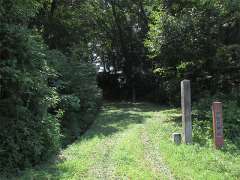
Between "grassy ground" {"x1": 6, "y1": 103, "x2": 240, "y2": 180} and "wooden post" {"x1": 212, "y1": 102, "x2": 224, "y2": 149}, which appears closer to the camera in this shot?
"grassy ground" {"x1": 6, "y1": 103, "x2": 240, "y2": 180}

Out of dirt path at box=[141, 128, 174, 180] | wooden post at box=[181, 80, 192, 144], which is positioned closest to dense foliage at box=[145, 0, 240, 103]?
wooden post at box=[181, 80, 192, 144]

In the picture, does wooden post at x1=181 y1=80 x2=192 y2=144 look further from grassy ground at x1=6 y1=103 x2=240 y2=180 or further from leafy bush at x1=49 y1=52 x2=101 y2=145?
leafy bush at x1=49 y1=52 x2=101 y2=145

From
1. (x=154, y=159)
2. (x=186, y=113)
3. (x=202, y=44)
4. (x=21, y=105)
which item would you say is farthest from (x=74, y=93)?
(x=154, y=159)

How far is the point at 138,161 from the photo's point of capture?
409 inches

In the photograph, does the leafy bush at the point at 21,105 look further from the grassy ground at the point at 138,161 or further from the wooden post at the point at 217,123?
the wooden post at the point at 217,123

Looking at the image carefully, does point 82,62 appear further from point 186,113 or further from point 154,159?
point 154,159

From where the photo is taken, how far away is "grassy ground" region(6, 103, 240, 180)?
9023 mm

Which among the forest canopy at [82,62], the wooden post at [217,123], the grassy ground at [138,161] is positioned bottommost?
the grassy ground at [138,161]

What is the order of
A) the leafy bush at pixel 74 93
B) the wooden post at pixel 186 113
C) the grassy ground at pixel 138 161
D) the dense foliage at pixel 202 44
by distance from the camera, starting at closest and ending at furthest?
the grassy ground at pixel 138 161 → the wooden post at pixel 186 113 → the leafy bush at pixel 74 93 → the dense foliage at pixel 202 44

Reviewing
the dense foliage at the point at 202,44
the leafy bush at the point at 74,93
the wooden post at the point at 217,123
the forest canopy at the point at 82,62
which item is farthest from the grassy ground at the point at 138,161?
the dense foliage at the point at 202,44

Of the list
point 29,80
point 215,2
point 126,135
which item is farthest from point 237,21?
point 29,80

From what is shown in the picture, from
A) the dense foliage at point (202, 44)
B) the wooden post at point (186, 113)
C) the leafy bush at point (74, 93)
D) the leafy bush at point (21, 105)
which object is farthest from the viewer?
the dense foliage at point (202, 44)

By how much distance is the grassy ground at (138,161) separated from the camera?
902 cm

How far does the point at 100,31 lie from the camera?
136 ft
